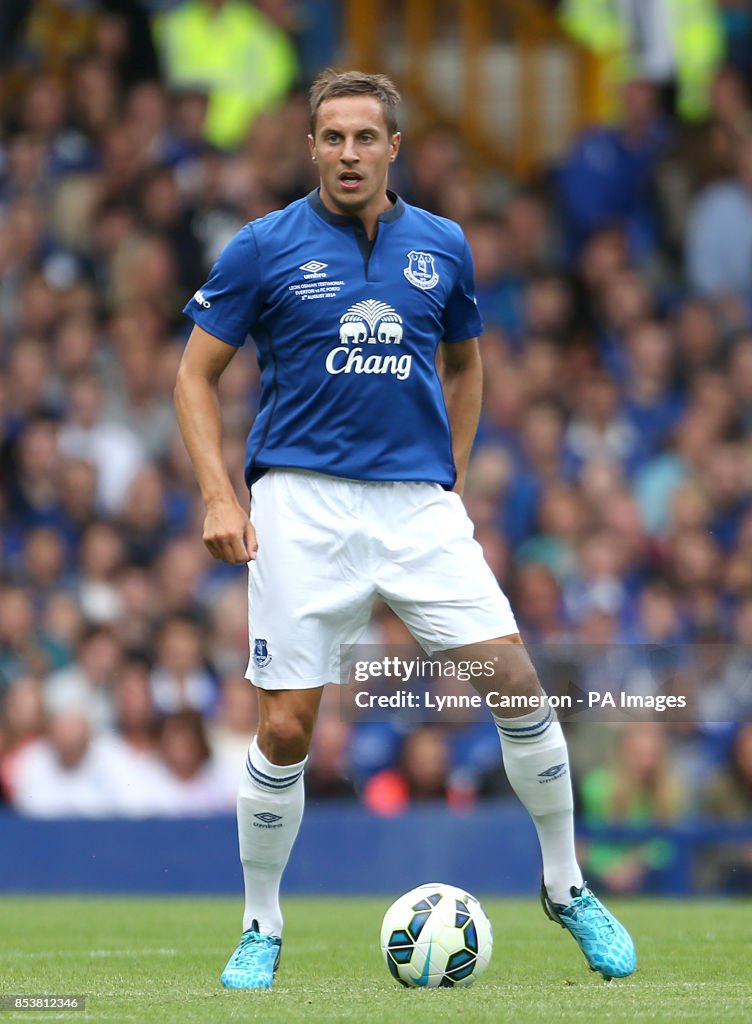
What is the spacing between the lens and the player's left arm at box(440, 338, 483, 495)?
21.9 feet

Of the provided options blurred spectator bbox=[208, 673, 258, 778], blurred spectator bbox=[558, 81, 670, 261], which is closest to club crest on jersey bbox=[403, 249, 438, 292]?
blurred spectator bbox=[208, 673, 258, 778]

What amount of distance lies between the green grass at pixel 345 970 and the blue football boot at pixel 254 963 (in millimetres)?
58

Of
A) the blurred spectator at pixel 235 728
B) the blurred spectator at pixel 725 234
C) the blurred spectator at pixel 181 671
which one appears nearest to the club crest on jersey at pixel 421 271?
the blurred spectator at pixel 235 728

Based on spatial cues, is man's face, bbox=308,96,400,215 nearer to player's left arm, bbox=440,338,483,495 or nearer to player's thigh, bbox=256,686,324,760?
player's left arm, bbox=440,338,483,495

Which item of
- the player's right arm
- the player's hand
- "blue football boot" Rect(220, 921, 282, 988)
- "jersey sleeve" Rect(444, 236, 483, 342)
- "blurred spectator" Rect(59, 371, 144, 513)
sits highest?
"jersey sleeve" Rect(444, 236, 483, 342)

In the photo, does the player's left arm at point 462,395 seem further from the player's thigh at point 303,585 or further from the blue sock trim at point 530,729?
the blue sock trim at point 530,729

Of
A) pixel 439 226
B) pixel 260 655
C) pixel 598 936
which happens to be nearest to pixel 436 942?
pixel 598 936

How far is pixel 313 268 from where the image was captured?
617 cm

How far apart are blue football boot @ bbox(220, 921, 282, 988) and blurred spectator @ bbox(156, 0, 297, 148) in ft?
32.9

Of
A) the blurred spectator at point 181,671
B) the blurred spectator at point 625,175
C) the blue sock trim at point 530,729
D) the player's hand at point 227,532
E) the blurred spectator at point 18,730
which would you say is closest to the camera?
the player's hand at point 227,532


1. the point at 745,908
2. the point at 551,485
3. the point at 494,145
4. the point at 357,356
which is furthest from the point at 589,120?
the point at 357,356

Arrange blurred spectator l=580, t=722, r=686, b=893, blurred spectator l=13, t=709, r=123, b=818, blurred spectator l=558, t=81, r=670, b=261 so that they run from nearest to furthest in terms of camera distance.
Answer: blurred spectator l=580, t=722, r=686, b=893 < blurred spectator l=13, t=709, r=123, b=818 < blurred spectator l=558, t=81, r=670, b=261

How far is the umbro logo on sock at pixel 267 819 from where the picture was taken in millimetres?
6270

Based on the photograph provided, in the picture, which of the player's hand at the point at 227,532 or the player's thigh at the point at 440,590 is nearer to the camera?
the player's hand at the point at 227,532
